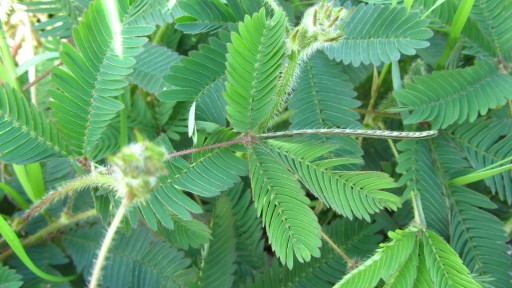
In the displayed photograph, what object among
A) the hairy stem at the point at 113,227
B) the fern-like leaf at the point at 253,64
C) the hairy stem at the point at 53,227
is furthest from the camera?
the hairy stem at the point at 53,227

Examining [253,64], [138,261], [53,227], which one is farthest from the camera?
[53,227]

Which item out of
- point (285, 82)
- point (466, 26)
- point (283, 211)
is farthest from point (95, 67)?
point (466, 26)

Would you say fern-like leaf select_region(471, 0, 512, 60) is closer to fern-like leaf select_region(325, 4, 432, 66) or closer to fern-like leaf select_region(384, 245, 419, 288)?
fern-like leaf select_region(325, 4, 432, 66)

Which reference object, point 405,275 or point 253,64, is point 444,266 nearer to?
point 405,275

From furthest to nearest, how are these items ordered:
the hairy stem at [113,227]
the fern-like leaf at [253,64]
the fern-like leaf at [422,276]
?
the fern-like leaf at [422,276] → the fern-like leaf at [253,64] → the hairy stem at [113,227]

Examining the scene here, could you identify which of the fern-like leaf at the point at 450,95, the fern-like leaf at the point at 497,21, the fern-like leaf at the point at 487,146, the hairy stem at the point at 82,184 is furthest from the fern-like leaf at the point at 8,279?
the fern-like leaf at the point at 497,21

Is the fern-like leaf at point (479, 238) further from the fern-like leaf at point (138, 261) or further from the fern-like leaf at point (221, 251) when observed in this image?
the fern-like leaf at point (138, 261)

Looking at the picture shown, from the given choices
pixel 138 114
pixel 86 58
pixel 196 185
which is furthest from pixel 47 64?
pixel 196 185
